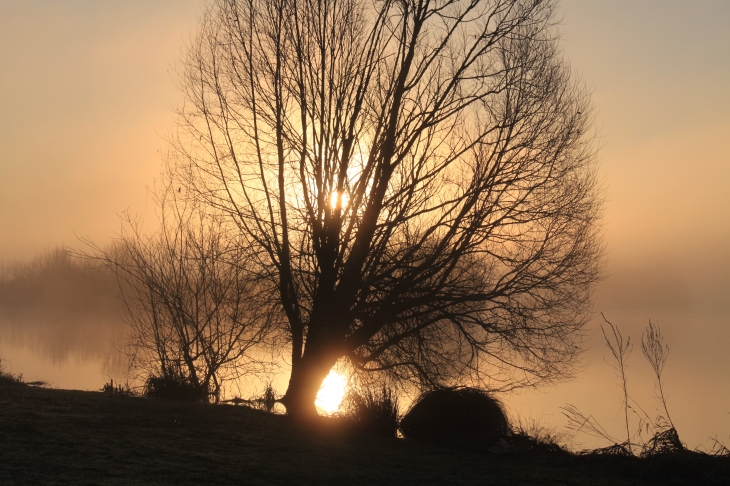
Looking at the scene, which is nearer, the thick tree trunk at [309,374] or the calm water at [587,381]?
the thick tree trunk at [309,374]

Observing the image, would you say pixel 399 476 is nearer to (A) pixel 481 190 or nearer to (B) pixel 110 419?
(B) pixel 110 419

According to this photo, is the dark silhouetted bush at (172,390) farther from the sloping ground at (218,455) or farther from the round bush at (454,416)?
the round bush at (454,416)

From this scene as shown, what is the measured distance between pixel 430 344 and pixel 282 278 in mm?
3665

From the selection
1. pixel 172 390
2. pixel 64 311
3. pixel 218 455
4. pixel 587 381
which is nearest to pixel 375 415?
pixel 218 455

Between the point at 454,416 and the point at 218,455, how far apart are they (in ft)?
12.2

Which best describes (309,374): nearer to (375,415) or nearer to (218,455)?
(375,415)

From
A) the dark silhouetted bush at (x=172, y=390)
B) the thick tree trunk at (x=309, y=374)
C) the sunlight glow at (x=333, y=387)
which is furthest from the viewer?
the sunlight glow at (x=333, y=387)

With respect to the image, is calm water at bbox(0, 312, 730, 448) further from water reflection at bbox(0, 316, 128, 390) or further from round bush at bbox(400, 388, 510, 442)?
round bush at bbox(400, 388, 510, 442)

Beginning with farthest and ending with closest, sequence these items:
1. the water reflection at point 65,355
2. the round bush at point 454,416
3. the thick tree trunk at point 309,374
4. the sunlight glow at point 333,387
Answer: the water reflection at point 65,355
the sunlight glow at point 333,387
the thick tree trunk at point 309,374
the round bush at point 454,416

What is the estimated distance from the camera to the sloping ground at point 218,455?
4836 mm

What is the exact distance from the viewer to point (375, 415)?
8.55 metres

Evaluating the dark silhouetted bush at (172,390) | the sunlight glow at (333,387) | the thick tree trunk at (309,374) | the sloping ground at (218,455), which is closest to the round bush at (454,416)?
the sloping ground at (218,455)

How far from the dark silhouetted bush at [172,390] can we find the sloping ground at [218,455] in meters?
2.18

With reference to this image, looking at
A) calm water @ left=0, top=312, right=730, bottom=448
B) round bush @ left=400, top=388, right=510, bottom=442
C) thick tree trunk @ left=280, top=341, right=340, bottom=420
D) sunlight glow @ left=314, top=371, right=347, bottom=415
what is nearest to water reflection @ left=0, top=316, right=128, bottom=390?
calm water @ left=0, top=312, right=730, bottom=448
